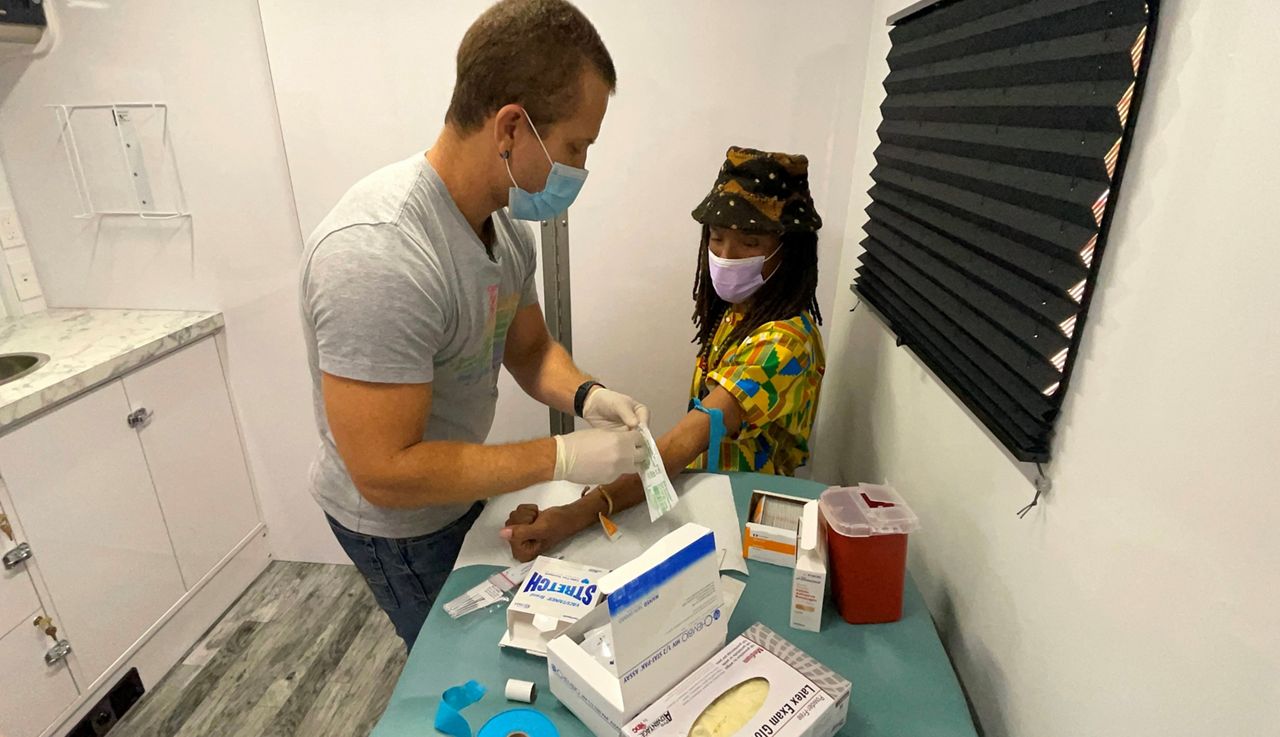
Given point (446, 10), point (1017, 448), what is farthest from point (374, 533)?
point (446, 10)

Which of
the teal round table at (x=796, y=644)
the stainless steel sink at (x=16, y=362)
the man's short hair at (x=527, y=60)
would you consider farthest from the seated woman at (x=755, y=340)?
the stainless steel sink at (x=16, y=362)

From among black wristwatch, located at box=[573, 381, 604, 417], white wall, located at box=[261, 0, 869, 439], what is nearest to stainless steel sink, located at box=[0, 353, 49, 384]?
white wall, located at box=[261, 0, 869, 439]

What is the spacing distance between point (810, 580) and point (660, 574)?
0.29 meters

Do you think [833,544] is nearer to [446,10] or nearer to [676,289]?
[676,289]

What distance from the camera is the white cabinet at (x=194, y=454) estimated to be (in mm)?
1884

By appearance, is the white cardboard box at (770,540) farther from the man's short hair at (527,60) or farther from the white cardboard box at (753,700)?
the man's short hair at (527,60)

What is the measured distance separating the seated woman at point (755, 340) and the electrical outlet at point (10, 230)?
6.72 ft

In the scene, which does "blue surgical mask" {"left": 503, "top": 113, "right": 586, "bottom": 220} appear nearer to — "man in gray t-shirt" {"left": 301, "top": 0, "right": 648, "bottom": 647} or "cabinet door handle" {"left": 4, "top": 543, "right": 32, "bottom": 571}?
"man in gray t-shirt" {"left": 301, "top": 0, "right": 648, "bottom": 647}

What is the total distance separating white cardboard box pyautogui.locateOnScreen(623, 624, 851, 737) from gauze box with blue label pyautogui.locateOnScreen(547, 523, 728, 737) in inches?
0.8

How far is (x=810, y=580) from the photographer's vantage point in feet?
2.88

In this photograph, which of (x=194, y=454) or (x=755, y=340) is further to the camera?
(x=194, y=454)

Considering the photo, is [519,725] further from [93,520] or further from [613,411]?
[93,520]

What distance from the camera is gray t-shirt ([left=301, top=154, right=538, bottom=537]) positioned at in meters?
0.86

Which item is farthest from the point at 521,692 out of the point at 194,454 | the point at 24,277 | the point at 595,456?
the point at 24,277
